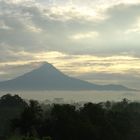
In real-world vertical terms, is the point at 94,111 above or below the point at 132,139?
above

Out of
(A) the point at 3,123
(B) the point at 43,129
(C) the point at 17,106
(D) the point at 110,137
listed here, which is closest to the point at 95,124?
(D) the point at 110,137

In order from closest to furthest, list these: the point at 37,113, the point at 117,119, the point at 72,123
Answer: the point at 72,123
the point at 37,113
the point at 117,119

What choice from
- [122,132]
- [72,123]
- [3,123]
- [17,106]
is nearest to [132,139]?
[122,132]

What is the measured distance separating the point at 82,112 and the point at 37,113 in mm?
4902

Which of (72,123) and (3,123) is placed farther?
(3,123)

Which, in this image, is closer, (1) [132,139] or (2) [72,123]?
(2) [72,123]

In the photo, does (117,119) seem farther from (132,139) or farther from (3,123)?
(3,123)

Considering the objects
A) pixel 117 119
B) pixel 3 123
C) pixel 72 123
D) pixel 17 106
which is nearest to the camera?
pixel 72 123

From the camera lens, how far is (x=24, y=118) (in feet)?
144

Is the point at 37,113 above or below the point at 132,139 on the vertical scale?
above

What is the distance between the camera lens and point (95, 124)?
148ft

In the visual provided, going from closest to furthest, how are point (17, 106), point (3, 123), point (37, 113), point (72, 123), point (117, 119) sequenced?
point (72, 123), point (37, 113), point (117, 119), point (3, 123), point (17, 106)

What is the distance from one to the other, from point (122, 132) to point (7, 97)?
3048 cm

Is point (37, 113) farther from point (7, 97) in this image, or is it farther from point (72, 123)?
point (7, 97)
